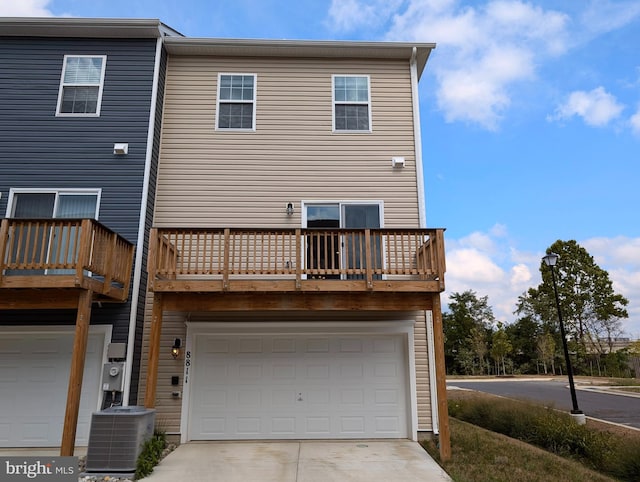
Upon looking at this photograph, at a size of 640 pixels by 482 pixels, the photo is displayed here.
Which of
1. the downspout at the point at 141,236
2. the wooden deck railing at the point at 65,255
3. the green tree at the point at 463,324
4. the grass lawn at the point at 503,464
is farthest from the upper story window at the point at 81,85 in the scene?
the green tree at the point at 463,324

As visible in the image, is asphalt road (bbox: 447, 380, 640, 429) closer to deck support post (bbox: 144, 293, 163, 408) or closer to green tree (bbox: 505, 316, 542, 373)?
deck support post (bbox: 144, 293, 163, 408)

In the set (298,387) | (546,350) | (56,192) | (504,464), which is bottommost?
(504,464)

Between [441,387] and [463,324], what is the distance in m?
25.3

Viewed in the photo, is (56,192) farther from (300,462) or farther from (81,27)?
(300,462)

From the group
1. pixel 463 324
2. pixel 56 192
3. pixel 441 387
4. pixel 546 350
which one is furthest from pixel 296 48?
pixel 546 350

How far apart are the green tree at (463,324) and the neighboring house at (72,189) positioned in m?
25.4

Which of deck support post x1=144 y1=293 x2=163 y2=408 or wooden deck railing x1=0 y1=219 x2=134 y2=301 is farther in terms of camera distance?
deck support post x1=144 y1=293 x2=163 y2=408

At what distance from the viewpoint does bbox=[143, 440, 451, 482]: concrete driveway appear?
17.7 feet

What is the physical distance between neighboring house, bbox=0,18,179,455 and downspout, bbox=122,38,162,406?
0.02 m

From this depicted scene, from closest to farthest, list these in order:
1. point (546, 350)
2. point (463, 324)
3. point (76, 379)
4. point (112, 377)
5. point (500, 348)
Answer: point (76, 379), point (112, 377), point (546, 350), point (500, 348), point (463, 324)

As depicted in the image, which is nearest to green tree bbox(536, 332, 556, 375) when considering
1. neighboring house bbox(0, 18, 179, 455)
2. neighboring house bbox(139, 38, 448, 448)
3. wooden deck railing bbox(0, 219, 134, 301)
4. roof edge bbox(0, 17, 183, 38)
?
neighboring house bbox(139, 38, 448, 448)

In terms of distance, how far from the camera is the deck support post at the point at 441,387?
6094 millimetres

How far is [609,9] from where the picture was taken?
36.5 ft

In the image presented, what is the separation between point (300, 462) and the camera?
19.7 ft
